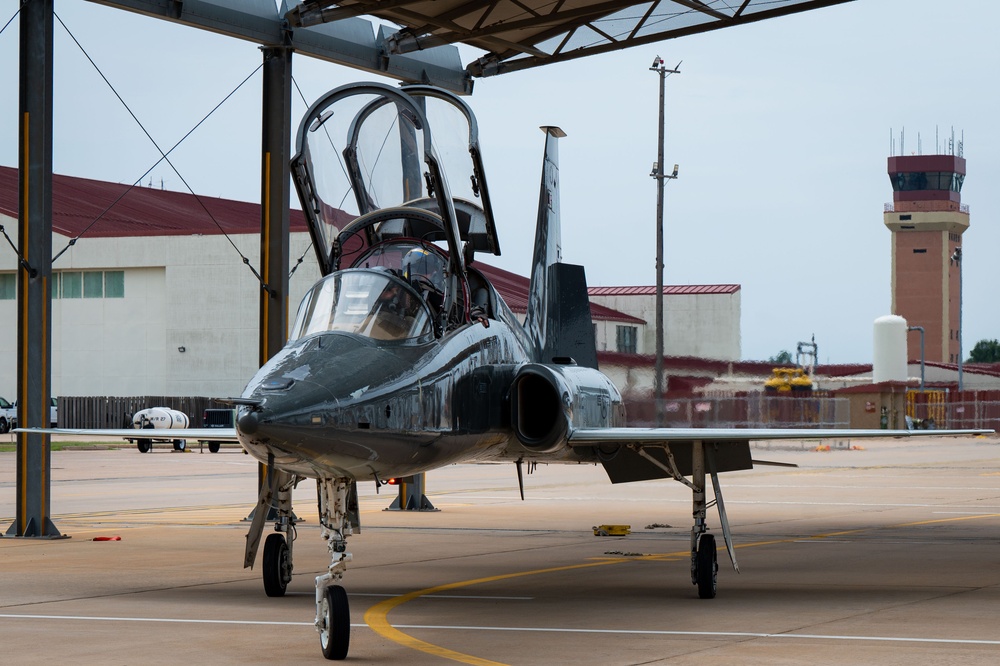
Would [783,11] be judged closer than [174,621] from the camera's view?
No

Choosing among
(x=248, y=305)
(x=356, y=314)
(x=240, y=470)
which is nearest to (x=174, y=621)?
(x=356, y=314)

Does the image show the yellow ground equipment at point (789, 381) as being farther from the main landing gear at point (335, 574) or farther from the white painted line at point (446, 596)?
the main landing gear at point (335, 574)

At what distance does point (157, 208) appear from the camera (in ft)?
213

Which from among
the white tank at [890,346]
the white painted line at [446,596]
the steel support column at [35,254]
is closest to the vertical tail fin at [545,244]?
the white painted line at [446,596]

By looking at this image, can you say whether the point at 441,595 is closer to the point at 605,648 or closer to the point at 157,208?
the point at 605,648

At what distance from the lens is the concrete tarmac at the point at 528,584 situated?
876cm

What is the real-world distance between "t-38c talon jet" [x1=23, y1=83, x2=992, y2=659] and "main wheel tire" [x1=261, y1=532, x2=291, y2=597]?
0.01 metres

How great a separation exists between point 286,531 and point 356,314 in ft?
9.28

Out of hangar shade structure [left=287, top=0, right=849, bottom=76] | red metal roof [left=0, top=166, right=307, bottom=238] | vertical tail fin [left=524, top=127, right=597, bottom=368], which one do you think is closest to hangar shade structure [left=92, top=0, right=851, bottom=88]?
hangar shade structure [left=287, top=0, right=849, bottom=76]

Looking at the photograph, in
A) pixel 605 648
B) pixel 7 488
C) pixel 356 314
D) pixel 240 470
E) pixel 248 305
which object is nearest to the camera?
pixel 605 648

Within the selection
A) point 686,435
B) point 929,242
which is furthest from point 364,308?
point 929,242

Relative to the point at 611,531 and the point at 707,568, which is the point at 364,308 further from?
the point at 611,531

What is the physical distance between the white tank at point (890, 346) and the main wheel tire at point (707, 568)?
61784 mm

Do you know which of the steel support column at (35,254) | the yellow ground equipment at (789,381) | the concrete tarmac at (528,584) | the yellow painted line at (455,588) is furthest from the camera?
the yellow ground equipment at (789,381)
